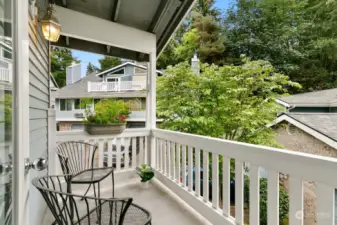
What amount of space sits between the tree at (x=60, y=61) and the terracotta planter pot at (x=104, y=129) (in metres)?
1.08

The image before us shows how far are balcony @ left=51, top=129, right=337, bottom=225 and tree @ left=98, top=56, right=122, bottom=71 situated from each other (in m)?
1.51

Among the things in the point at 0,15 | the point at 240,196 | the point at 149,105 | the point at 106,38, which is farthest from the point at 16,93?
the point at 149,105

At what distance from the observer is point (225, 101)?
5.45 metres

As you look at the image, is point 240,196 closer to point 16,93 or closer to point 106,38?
point 16,93

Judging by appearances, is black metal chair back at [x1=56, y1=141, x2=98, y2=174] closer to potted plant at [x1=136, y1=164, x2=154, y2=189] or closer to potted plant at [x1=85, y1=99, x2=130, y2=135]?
potted plant at [x1=85, y1=99, x2=130, y2=135]

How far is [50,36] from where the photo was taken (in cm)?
235

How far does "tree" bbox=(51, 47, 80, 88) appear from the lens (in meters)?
3.92

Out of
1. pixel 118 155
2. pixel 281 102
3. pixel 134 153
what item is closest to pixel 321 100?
pixel 281 102

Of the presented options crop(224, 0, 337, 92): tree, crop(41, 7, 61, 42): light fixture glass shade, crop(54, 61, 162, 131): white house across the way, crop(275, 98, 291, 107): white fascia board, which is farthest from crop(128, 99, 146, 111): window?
crop(224, 0, 337, 92): tree

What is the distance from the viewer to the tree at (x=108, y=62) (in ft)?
14.4

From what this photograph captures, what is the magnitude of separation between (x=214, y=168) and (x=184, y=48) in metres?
7.20

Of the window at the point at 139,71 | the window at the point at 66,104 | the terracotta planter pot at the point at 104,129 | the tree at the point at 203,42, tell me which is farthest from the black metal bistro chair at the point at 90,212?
the tree at the point at 203,42

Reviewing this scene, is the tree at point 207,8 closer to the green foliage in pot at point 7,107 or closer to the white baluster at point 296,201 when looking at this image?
the white baluster at point 296,201

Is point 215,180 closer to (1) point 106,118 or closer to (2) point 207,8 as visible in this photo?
(1) point 106,118
